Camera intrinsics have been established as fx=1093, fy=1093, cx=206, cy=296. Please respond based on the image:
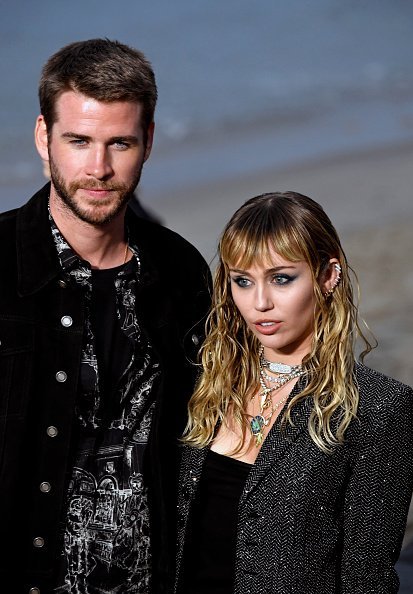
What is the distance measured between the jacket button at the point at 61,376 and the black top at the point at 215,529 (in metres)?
0.44

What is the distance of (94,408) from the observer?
2.97 meters

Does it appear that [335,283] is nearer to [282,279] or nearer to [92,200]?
[282,279]

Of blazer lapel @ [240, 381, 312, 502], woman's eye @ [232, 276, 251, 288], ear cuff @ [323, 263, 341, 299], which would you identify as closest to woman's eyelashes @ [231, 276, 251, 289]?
woman's eye @ [232, 276, 251, 288]

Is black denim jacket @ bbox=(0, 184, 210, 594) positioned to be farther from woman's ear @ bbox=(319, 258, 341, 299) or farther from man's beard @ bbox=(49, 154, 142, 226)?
woman's ear @ bbox=(319, 258, 341, 299)

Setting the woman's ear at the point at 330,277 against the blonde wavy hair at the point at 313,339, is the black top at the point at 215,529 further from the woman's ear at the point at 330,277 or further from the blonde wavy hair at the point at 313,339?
the woman's ear at the point at 330,277

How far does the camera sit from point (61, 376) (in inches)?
116

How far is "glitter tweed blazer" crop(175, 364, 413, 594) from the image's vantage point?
2629 mm

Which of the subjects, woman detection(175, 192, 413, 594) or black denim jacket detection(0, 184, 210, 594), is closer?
woman detection(175, 192, 413, 594)

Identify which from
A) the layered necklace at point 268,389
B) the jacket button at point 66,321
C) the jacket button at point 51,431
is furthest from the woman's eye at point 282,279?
the jacket button at point 51,431

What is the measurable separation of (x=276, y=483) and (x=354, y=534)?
0.23 m

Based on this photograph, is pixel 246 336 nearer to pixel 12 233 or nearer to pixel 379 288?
pixel 12 233

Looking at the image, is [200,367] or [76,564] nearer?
[76,564]

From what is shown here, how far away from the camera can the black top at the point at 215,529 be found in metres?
2.77

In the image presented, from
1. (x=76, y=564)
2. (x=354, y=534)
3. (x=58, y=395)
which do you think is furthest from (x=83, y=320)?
(x=354, y=534)
